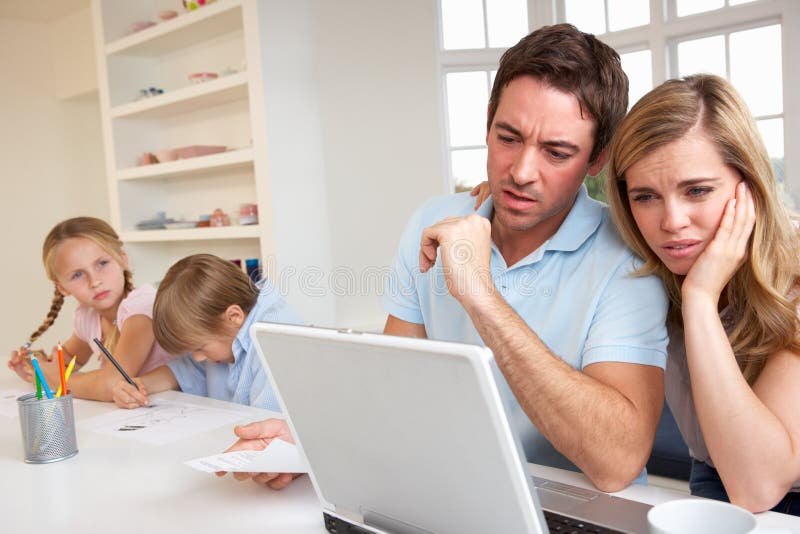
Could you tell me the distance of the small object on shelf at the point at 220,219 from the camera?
3719 millimetres

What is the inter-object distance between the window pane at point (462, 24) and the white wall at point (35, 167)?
269cm

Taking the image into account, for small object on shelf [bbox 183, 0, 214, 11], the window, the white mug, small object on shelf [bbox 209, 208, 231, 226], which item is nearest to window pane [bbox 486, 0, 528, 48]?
the window

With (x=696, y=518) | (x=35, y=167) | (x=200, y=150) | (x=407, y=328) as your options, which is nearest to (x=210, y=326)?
(x=407, y=328)

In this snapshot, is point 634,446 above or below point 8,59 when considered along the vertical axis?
below

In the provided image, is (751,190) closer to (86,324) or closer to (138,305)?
(138,305)

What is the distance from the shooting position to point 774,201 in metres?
1.07

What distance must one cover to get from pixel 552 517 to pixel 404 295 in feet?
2.52

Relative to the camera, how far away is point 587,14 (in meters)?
3.51

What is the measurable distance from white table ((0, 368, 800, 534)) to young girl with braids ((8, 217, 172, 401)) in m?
0.60

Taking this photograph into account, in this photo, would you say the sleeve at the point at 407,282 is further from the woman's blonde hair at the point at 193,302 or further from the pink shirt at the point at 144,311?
the pink shirt at the point at 144,311

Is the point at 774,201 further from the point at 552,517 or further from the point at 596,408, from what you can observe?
the point at 552,517

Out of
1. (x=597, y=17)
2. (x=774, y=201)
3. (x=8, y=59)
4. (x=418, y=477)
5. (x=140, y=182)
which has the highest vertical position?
(x=8, y=59)

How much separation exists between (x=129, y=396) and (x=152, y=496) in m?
0.64

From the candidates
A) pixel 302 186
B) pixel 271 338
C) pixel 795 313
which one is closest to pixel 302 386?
pixel 271 338
